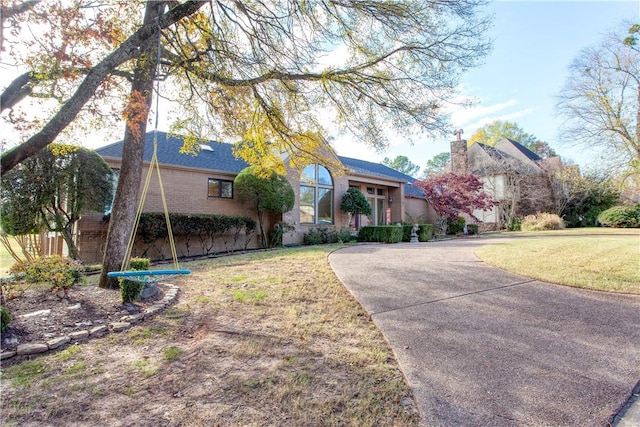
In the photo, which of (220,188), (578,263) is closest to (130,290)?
(578,263)

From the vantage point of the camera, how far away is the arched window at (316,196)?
626 inches

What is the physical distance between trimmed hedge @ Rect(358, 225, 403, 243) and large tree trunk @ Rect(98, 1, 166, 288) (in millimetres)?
10886

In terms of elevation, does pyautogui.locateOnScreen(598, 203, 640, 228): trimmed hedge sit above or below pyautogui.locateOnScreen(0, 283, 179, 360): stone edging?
above

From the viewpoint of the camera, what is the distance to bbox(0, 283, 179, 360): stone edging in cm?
359

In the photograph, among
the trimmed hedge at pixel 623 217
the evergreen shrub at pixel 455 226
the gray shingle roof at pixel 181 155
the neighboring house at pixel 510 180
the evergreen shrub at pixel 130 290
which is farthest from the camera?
the neighboring house at pixel 510 180

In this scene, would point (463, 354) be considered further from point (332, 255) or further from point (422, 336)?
point (332, 255)

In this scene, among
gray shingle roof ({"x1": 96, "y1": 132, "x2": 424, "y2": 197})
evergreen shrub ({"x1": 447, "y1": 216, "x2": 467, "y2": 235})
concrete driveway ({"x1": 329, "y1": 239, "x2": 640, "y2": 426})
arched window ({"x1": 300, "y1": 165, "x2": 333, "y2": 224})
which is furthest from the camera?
evergreen shrub ({"x1": 447, "y1": 216, "x2": 467, "y2": 235})

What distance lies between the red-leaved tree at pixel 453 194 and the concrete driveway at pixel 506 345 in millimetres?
13086

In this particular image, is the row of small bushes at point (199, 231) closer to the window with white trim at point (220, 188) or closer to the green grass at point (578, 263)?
the window with white trim at point (220, 188)

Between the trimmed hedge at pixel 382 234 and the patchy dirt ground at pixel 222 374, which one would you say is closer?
the patchy dirt ground at pixel 222 374

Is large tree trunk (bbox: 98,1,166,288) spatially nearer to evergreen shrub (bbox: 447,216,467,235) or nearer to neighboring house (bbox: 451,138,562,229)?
evergreen shrub (bbox: 447,216,467,235)

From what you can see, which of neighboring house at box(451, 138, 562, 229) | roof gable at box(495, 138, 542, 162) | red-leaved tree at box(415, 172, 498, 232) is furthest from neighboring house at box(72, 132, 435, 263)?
roof gable at box(495, 138, 542, 162)

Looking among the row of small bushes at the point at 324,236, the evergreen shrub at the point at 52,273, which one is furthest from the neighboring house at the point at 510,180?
the evergreen shrub at the point at 52,273

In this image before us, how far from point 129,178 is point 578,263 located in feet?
32.0
